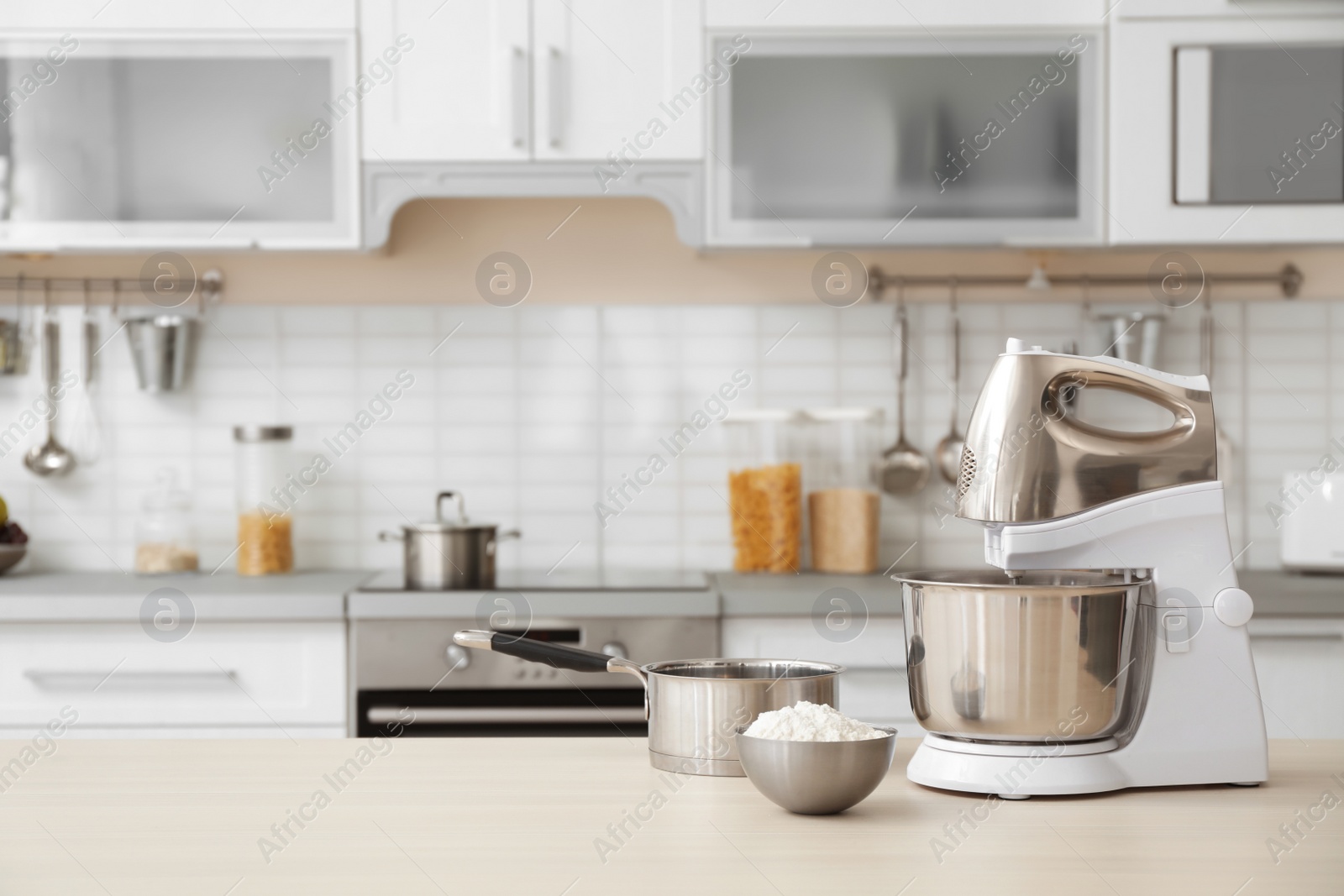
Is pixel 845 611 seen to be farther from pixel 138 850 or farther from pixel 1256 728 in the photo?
pixel 138 850

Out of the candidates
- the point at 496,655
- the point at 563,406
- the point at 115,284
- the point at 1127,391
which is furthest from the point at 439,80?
the point at 1127,391

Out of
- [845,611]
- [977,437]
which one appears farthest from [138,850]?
[845,611]

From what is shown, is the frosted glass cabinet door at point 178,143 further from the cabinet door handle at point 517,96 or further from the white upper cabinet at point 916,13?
the white upper cabinet at point 916,13

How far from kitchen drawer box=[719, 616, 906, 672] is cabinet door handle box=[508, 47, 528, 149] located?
3.43 feet

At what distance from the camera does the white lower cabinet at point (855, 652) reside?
2.19 m

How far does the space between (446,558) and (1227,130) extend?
5.80ft

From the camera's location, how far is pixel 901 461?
2662 mm

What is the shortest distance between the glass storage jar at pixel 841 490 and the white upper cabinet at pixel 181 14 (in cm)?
130

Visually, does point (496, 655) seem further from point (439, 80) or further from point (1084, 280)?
point (1084, 280)

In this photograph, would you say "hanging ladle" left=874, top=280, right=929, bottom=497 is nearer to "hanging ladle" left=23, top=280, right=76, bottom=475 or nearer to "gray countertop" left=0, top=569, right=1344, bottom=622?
"gray countertop" left=0, top=569, right=1344, bottom=622

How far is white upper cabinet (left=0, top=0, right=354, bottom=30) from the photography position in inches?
92.9

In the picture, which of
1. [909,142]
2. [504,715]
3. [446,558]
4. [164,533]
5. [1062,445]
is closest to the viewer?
[1062,445]

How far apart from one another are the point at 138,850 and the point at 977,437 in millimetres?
773

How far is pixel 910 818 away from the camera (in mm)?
962
